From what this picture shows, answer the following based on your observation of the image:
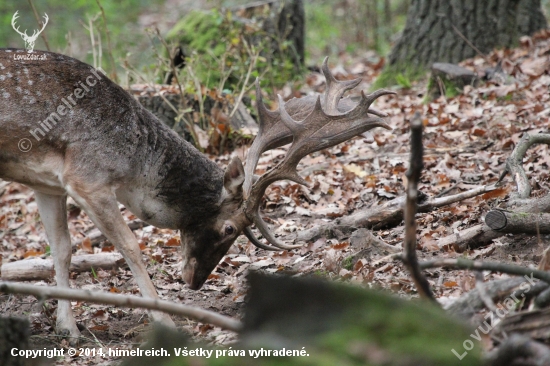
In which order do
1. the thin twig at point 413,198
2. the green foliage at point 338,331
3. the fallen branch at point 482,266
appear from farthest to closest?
the fallen branch at point 482,266 < the thin twig at point 413,198 < the green foliage at point 338,331

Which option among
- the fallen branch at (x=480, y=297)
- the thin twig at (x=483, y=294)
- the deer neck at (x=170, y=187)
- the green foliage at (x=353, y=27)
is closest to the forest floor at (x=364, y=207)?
the fallen branch at (x=480, y=297)

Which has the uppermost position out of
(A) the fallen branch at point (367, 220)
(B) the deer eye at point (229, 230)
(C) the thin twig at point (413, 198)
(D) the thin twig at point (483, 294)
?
(A) the fallen branch at point (367, 220)

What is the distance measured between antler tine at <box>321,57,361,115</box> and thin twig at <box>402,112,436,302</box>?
307 centimetres

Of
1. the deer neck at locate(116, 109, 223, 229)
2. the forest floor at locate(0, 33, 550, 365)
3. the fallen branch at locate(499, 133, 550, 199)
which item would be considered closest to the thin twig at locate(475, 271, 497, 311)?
the forest floor at locate(0, 33, 550, 365)

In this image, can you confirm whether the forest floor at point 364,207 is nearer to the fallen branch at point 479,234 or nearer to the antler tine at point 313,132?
→ the fallen branch at point 479,234

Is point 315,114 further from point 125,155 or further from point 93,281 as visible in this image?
point 93,281

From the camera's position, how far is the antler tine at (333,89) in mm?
6051

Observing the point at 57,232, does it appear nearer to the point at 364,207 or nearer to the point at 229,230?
the point at 229,230

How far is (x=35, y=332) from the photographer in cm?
575

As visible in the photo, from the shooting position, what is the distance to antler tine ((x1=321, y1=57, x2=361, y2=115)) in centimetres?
605

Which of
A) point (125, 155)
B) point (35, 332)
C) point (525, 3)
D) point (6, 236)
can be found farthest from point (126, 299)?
point (525, 3)

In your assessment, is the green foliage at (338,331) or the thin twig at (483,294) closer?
the green foliage at (338,331)

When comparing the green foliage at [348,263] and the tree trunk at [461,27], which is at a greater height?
the tree trunk at [461,27]

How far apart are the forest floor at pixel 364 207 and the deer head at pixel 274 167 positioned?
0.41 m
